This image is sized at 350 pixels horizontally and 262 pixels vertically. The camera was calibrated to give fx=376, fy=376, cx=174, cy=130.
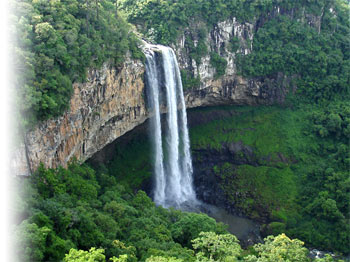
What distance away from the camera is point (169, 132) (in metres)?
31.7

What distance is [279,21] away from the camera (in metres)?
37.7

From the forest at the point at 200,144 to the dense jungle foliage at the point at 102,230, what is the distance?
6cm

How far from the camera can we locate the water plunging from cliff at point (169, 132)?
29008 mm

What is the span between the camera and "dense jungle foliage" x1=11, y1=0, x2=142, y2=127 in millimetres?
17359

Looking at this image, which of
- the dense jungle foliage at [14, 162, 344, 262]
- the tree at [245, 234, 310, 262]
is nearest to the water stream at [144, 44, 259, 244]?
the dense jungle foliage at [14, 162, 344, 262]

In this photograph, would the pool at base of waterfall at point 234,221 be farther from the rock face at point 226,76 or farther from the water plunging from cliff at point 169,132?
the rock face at point 226,76

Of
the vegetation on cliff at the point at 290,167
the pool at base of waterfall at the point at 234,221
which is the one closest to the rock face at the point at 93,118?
the pool at base of waterfall at the point at 234,221

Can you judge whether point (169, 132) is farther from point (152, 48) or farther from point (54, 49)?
point (54, 49)

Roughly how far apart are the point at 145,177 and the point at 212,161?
6941 millimetres

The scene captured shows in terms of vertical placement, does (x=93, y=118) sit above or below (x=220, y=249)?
above

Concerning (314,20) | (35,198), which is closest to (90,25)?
(35,198)

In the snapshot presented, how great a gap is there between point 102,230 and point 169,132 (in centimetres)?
1516

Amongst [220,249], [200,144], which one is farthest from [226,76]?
[220,249]

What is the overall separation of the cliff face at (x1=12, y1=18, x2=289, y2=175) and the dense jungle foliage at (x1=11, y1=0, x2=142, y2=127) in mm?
936
